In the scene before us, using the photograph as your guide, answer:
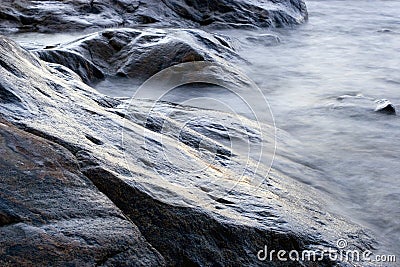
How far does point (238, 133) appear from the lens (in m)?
5.26

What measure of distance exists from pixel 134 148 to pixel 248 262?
0.93 m

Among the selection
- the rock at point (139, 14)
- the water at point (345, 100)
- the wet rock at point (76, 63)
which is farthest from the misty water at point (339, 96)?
the rock at point (139, 14)

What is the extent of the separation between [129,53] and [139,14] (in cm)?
325

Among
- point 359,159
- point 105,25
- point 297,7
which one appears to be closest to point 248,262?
point 359,159

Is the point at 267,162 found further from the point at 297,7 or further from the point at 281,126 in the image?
the point at 297,7

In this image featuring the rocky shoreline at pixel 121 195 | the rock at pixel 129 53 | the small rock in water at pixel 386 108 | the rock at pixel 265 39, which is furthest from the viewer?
the rock at pixel 265 39

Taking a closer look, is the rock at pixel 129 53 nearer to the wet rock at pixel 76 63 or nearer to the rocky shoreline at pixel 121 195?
the wet rock at pixel 76 63

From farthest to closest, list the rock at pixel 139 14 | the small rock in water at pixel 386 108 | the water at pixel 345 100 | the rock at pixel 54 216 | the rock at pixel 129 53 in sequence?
the rock at pixel 139 14
the rock at pixel 129 53
the small rock in water at pixel 386 108
the water at pixel 345 100
the rock at pixel 54 216

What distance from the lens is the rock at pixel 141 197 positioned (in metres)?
2.40

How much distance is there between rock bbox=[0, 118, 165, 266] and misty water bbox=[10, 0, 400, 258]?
2032 mm

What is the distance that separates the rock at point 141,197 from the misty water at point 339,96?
90 cm

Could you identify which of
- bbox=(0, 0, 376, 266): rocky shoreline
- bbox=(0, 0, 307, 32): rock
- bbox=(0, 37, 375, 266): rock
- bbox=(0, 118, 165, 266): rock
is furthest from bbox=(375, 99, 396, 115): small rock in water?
bbox=(0, 118, 165, 266): rock

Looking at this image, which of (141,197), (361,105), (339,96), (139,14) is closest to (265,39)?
(139,14)

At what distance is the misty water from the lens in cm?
479
